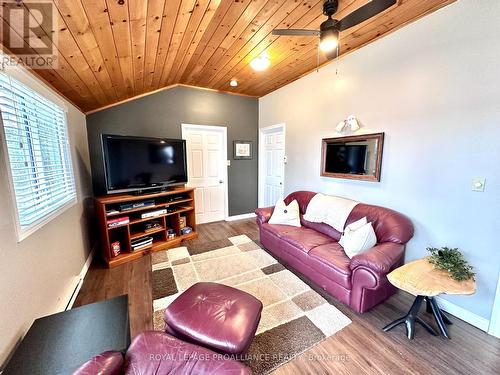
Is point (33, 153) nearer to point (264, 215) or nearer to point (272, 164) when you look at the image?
point (264, 215)

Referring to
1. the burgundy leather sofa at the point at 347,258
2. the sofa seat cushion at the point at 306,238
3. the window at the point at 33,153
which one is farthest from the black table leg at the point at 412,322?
the window at the point at 33,153

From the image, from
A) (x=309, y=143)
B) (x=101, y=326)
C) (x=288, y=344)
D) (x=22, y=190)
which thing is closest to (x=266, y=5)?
(x=309, y=143)

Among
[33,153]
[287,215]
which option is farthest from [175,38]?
[287,215]

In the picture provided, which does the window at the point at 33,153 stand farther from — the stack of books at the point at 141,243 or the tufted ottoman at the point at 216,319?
the tufted ottoman at the point at 216,319

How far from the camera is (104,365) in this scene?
0.96 m

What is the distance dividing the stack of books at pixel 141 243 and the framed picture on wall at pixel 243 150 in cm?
234

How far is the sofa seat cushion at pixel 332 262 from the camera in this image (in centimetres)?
194

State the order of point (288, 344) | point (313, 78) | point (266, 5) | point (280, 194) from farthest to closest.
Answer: point (280, 194)
point (313, 78)
point (266, 5)
point (288, 344)

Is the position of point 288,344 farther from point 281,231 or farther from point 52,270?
point 52,270

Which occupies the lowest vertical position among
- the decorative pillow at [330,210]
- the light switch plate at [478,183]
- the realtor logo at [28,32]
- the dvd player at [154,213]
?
the dvd player at [154,213]

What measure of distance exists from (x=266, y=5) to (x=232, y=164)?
300 centimetres

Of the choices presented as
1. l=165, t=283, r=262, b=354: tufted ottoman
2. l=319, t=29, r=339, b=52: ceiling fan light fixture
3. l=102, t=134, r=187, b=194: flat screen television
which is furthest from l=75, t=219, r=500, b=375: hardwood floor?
l=319, t=29, r=339, b=52: ceiling fan light fixture

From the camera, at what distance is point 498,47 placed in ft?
5.27

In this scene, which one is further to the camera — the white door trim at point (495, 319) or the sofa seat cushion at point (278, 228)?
the sofa seat cushion at point (278, 228)
